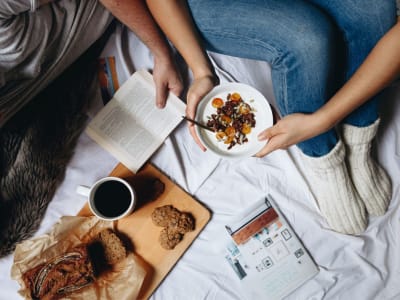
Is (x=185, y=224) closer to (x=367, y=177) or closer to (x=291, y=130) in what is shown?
(x=291, y=130)

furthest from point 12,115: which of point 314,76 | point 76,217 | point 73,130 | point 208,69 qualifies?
point 314,76

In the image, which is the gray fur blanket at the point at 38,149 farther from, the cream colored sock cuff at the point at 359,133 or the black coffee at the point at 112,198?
the cream colored sock cuff at the point at 359,133

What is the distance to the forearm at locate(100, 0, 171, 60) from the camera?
0.80m

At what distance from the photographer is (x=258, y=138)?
0.81 metres

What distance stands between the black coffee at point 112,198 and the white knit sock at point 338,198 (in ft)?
1.44

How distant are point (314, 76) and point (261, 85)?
27 centimetres

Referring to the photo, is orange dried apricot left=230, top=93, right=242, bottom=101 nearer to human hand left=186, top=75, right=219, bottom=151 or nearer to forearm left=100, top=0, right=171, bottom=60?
human hand left=186, top=75, right=219, bottom=151

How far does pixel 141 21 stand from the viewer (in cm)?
83

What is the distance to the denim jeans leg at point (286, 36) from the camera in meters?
0.75

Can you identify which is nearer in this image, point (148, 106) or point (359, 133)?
point (359, 133)

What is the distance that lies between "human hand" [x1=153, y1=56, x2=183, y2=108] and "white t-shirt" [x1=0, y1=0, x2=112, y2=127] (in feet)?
0.65

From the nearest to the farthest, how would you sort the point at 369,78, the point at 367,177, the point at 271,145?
1. the point at 369,78
2. the point at 271,145
3. the point at 367,177

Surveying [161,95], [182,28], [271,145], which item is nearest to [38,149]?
[161,95]

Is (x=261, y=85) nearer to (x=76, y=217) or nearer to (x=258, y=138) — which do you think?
(x=258, y=138)
